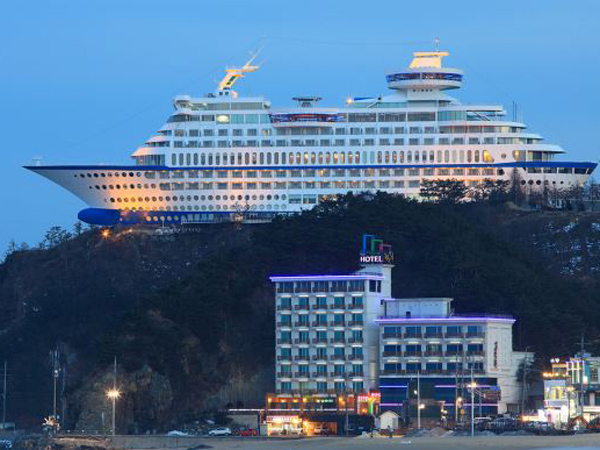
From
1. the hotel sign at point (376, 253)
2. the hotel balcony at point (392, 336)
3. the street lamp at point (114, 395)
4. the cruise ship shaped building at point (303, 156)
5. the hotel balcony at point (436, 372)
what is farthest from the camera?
the cruise ship shaped building at point (303, 156)

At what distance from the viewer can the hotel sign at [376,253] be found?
505 ft

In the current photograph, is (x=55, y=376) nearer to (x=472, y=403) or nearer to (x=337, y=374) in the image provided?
(x=337, y=374)

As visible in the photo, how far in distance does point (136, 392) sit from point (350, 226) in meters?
24.6

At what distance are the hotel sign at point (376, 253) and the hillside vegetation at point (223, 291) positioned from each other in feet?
14.2

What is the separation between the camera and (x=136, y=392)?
148750mm

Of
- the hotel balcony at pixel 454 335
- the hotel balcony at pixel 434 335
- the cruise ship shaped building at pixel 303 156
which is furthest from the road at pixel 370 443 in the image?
the cruise ship shaped building at pixel 303 156

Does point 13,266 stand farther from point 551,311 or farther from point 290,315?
point 551,311

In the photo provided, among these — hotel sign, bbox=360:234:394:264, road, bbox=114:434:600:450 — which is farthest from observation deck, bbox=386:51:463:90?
road, bbox=114:434:600:450

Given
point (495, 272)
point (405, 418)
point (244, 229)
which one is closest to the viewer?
point (405, 418)

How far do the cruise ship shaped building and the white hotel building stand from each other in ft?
93.0

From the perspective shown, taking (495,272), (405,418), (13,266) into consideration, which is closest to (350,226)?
(495,272)

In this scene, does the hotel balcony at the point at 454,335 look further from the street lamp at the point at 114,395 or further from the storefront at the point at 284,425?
the street lamp at the point at 114,395

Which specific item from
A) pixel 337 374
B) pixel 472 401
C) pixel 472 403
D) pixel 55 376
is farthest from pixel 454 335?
pixel 55 376

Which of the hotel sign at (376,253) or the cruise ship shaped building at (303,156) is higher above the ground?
the cruise ship shaped building at (303,156)
